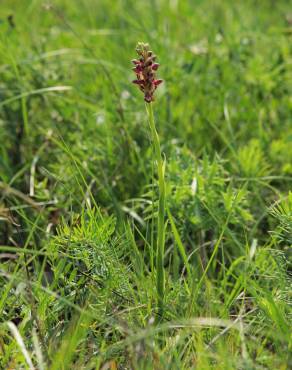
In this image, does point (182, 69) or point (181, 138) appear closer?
point (181, 138)

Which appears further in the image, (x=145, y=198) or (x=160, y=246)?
(x=145, y=198)

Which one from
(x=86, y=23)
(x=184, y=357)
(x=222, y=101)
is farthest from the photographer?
(x=86, y=23)

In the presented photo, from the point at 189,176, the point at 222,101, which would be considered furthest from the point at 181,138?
the point at 189,176

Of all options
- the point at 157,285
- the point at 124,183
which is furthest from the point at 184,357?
the point at 124,183

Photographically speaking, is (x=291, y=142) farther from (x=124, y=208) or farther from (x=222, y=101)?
(x=124, y=208)

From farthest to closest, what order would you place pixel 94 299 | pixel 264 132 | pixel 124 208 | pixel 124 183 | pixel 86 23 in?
pixel 86 23 < pixel 264 132 < pixel 124 183 < pixel 124 208 < pixel 94 299

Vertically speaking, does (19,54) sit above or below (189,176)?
above

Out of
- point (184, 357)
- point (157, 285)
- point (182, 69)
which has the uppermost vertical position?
point (182, 69)

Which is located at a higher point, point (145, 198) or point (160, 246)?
point (160, 246)
